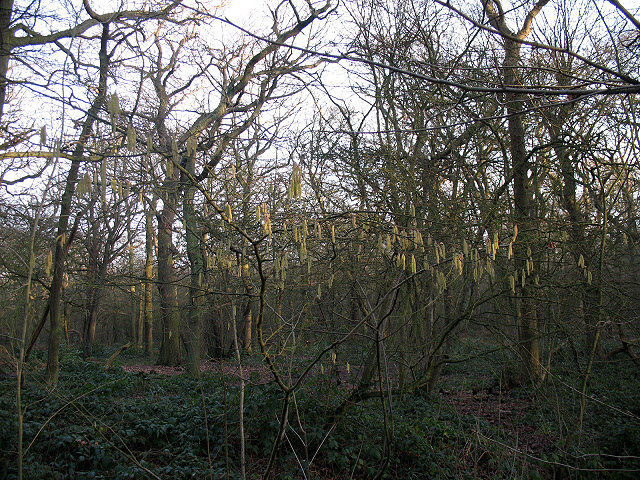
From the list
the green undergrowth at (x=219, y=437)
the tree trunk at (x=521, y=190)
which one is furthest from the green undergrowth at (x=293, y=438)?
the tree trunk at (x=521, y=190)

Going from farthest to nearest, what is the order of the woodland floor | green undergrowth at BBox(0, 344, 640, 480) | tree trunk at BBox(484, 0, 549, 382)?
tree trunk at BBox(484, 0, 549, 382)
the woodland floor
green undergrowth at BBox(0, 344, 640, 480)

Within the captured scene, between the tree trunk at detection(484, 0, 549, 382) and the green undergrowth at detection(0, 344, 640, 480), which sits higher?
the tree trunk at detection(484, 0, 549, 382)

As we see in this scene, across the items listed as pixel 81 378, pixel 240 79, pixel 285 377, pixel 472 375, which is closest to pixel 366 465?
pixel 285 377

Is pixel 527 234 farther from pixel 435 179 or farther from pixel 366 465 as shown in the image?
pixel 366 465

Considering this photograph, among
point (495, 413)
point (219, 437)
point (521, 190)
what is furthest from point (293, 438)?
point (521, 190)

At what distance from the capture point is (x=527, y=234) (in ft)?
16.8

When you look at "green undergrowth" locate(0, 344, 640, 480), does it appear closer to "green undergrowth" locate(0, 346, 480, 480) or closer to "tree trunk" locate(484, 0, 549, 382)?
"green undergrowth" locate(0, 346, 480, 480)

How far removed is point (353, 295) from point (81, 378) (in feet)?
20.1

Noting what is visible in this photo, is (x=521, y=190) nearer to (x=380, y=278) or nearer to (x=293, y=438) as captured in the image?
(x=380, y=278)

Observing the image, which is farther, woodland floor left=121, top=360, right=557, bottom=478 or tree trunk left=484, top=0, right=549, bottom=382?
tree trunk left=484, top=0, right=549, bottom=382

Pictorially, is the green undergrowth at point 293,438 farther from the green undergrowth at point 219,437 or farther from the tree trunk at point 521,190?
the tree trunk at point 521,190

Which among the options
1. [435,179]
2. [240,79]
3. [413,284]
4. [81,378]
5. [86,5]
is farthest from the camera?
[240,79]

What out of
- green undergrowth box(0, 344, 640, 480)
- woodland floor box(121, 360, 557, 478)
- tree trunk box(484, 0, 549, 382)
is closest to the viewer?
green undergrowth box(0, 344, 640, 480)

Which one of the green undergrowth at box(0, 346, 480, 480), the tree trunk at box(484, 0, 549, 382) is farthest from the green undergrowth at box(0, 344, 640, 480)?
the tree trunk at box(484, 0, 549, 382)
